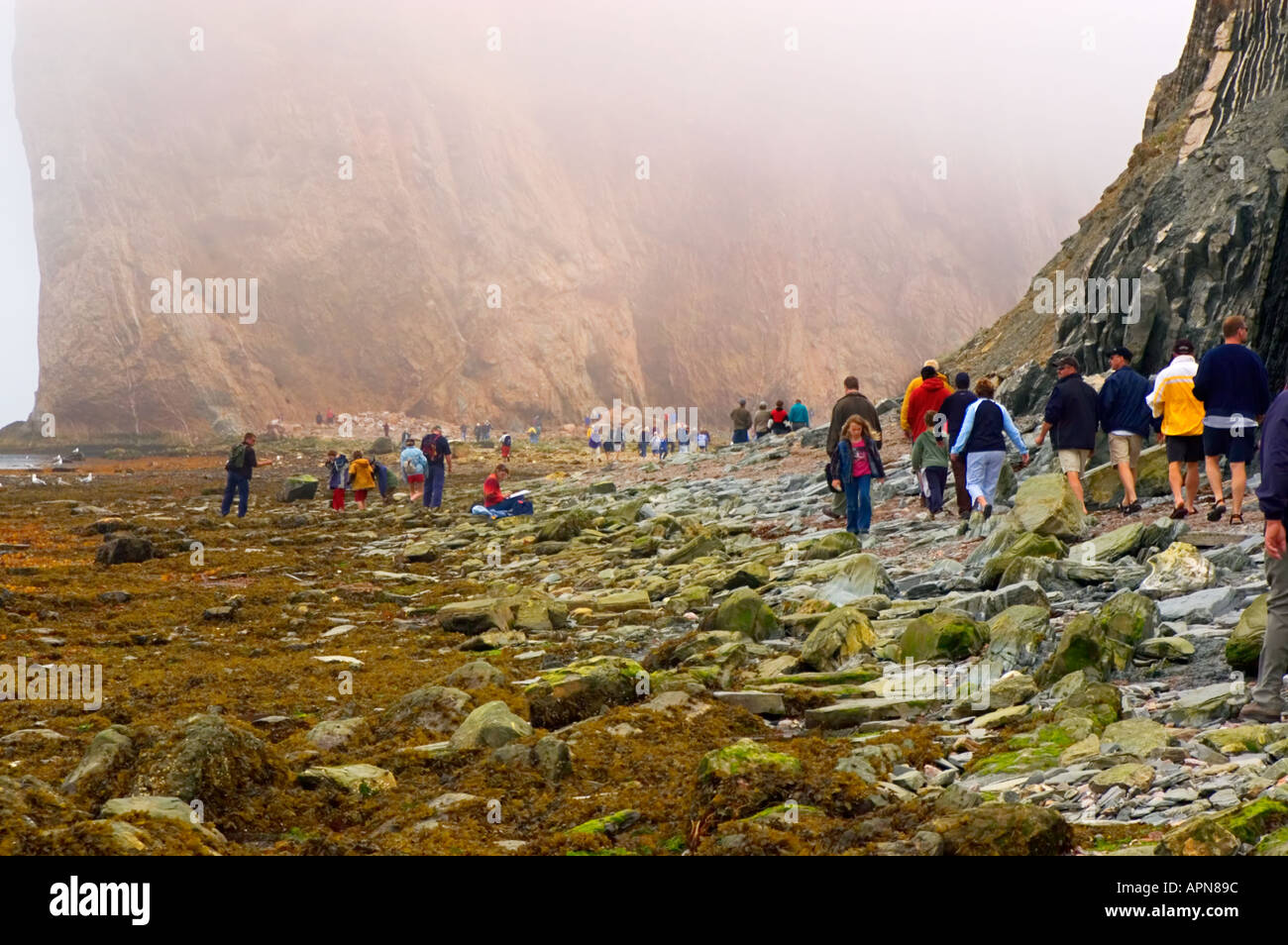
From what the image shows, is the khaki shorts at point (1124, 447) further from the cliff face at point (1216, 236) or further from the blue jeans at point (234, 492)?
the blue jeans at point (234, 492)

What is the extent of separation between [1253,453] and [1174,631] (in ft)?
15.7

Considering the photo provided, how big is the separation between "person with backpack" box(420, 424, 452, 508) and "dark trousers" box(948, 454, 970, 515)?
43.2 ft

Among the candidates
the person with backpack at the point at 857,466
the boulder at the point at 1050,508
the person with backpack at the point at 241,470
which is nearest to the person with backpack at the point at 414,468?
the person with backpack at the point at 241,470

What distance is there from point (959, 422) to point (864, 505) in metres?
1.58

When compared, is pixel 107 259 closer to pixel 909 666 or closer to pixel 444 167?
pixel 444 167

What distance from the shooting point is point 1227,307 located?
47.6 feet

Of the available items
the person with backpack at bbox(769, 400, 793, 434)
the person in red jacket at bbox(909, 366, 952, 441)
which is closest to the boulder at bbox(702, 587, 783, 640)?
the person in red jacket at bbox(909, 366, 952, 441)

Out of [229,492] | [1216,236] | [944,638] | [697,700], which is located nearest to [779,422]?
[229,492]

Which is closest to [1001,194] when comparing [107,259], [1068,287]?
[107,259]

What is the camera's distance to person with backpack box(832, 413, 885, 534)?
13852 mm

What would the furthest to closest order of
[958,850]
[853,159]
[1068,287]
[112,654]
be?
[853,159]
[1068,287]
[112,654]
[958,850]

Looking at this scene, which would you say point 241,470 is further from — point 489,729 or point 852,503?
point 489,729

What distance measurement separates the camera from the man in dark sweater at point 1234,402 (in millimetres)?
10516

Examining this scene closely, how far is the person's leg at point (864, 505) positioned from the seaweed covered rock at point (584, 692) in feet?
20.6
